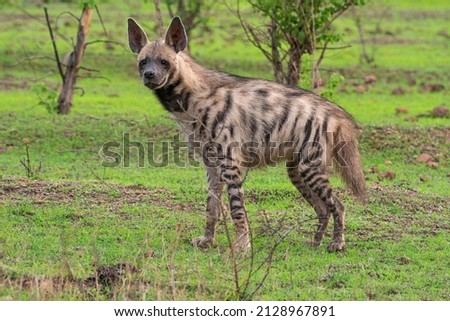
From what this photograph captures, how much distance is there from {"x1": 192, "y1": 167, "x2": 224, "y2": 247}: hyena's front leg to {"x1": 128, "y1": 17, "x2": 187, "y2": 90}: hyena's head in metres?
0.87

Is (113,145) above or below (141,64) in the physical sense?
below

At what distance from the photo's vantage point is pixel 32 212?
8.87 m

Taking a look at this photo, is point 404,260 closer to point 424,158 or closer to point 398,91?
point 424,158

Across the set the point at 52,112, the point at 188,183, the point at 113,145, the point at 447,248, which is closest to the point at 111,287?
the point at 447,248

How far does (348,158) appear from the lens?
840 cm

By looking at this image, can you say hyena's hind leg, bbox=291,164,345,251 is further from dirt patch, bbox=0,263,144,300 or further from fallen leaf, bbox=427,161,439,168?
fallen leaf, bbox=427,161,439,168

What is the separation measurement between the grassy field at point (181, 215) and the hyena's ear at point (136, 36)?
1540 mm

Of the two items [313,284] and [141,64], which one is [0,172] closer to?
[141,64]

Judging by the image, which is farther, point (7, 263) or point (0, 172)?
point (0, 172)

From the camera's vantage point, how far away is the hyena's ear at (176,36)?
816 cm

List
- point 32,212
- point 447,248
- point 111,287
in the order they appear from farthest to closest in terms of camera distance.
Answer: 1. point 32,212
2. point 447,248
3. point 111,287

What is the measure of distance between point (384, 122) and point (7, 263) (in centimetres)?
809

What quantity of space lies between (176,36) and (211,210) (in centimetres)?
151

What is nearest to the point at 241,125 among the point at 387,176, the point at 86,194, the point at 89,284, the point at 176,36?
the point at 176,36
